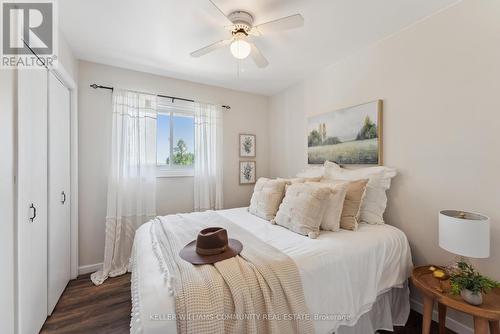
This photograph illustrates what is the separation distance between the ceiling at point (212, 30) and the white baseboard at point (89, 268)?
2.46 metres

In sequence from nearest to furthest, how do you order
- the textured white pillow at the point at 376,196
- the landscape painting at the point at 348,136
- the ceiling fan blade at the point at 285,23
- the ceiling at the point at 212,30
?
the ceiling fan blade at the point at 285,23, the ceiling at the point at 212,30, the textured white pillow at the point at 376,196, the landscape painting at the point at 348,136

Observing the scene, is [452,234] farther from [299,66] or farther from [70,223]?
[70,223]

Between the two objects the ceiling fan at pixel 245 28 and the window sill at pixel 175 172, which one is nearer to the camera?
the ceiling fan at pixel 245 28

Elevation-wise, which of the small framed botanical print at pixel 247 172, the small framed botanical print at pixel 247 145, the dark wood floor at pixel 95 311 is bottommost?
the dark wood floor at pixel 95 311

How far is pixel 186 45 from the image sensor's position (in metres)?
2.20

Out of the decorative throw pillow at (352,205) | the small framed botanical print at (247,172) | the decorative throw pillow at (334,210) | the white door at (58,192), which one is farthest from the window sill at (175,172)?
the decorative throw pillow at (352,205)

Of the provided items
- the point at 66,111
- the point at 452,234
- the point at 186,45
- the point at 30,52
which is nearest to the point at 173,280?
the point at 452,234

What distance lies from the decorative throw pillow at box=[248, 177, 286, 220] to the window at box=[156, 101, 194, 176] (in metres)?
1.26

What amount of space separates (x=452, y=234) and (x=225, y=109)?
298 cm

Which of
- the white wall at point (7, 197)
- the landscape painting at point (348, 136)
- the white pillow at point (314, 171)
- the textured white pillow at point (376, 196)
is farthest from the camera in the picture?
the white pillow at point (314, 171)

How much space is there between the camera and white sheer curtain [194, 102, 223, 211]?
3.10m

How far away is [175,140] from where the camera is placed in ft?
10.2

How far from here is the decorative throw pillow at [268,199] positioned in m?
2.20

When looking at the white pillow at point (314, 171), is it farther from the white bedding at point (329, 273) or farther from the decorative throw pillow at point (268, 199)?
the white bedding at point (329, 273)
